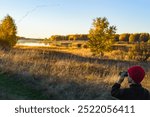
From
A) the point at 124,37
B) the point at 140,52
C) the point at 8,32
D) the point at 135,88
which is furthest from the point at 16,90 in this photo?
the point at 124,37

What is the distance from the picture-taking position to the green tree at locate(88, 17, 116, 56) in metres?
65.3

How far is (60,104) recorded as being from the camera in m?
6.72

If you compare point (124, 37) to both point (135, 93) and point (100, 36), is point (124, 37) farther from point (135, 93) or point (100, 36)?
point (135, 93)

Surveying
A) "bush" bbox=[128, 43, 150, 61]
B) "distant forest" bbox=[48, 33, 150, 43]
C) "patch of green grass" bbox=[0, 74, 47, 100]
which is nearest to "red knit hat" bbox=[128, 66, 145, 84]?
"patch of green grass" bbox=[0, 74, 47, 100]

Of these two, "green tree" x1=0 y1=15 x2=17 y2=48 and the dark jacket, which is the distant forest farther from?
the dark jacket

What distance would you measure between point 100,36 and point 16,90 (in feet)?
191

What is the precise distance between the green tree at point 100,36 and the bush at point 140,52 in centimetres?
1076

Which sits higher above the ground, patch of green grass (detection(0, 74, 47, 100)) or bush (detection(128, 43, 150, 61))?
patch of green grass (detection(0, 74, 47, 100))

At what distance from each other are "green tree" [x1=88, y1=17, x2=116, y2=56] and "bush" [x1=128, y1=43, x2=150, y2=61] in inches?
424

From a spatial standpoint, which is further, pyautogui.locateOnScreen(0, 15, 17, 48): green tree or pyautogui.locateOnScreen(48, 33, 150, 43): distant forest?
pyautogui.locateOnScreen(48, 33, 150, 43): distant forest

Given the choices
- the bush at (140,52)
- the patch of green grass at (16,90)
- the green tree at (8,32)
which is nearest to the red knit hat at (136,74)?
the patch of green grass at (16,90)

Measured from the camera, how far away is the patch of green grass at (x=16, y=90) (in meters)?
8.62

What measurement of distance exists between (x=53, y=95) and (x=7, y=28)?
5950cm

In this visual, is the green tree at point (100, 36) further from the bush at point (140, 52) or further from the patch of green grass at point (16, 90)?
the patch of green grass at point (16, 90)
